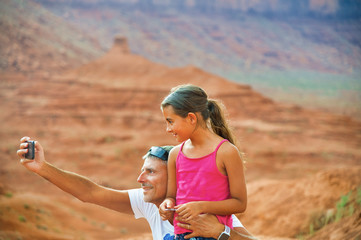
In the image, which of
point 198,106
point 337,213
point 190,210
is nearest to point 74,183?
point 190,210

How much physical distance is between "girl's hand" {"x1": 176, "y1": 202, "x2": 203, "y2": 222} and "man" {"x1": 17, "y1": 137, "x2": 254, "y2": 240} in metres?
0.04

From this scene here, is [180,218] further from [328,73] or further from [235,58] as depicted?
[235,58]

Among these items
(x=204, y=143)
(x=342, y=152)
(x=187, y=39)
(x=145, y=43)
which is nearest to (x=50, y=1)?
(x=145, y=43)

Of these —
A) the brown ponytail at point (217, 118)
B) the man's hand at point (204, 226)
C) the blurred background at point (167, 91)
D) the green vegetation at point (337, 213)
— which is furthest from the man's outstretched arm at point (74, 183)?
the green vegetation at point (337, 213)

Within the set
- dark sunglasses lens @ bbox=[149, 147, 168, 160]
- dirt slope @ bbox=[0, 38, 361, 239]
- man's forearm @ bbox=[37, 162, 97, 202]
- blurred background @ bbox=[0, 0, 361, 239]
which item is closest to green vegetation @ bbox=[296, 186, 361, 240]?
blurred background @ bbox=[0, 0, 361, 239]

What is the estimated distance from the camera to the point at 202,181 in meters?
2.29

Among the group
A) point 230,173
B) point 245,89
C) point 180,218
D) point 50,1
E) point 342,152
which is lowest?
point 342,152

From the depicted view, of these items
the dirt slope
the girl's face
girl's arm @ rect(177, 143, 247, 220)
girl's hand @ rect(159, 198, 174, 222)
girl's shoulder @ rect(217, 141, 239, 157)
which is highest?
the girl's face

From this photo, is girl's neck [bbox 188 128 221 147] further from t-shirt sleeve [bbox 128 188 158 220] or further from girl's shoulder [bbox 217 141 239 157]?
t-shirt sleeve [bbox 128 188 158 220]

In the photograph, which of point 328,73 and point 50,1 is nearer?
point 328,73

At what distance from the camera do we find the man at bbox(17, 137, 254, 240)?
2.35 metres

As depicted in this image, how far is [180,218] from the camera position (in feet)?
7.56

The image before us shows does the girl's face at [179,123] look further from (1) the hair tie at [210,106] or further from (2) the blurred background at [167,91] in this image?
(2) the blurred background at [167,91]

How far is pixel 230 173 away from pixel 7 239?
5869 mm
